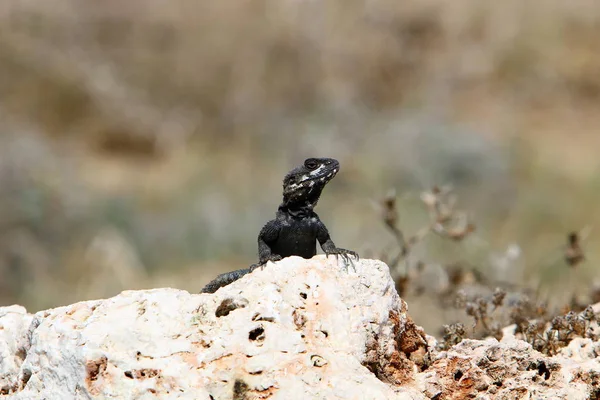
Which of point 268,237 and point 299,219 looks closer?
point 268,237

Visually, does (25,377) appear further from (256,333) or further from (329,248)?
(329,248)

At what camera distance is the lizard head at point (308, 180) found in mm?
6270

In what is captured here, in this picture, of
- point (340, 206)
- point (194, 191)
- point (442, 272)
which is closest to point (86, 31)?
point (194, 191)

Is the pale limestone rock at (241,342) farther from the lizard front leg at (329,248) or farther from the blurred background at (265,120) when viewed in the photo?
the blurred background at (265,120)

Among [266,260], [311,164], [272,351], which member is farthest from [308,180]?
[272,351]

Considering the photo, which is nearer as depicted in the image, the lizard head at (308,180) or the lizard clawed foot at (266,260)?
the lizard clawed foot at (266,260)

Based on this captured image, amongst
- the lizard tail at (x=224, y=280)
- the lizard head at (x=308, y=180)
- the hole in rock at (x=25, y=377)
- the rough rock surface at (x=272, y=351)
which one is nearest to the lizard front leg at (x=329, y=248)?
the rough rock surface at (x=272, y=351)

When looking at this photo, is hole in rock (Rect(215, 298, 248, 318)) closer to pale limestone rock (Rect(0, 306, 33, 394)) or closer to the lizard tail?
the lizard tail

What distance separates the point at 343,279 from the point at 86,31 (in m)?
23.9

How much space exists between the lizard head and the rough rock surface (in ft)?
3.10

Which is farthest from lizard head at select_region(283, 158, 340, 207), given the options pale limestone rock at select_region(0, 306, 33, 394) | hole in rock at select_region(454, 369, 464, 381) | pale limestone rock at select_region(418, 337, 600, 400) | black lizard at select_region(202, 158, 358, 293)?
pale limestone rock at select_region(0, 306, 33, 394)

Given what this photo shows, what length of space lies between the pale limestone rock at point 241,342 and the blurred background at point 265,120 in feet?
44.3

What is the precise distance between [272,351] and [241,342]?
16 cm

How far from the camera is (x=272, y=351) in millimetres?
4805
